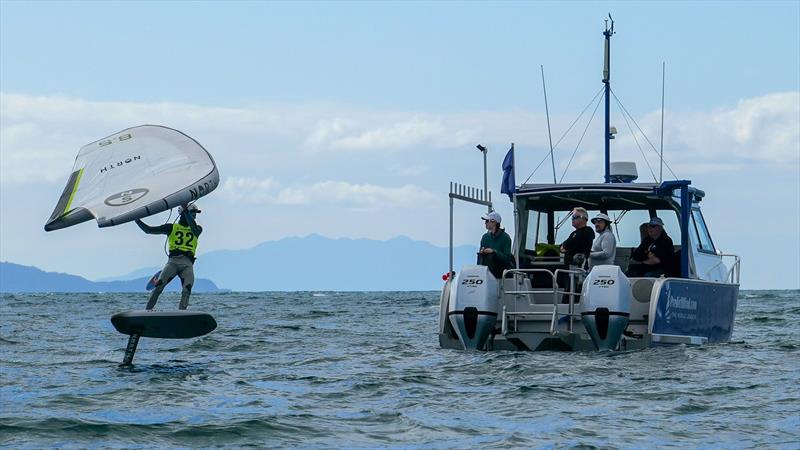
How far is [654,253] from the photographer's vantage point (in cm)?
1731

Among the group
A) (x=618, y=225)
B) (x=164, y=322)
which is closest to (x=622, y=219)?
(x=618, y=225)

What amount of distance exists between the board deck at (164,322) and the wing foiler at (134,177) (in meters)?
2.37

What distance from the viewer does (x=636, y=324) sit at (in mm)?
16422

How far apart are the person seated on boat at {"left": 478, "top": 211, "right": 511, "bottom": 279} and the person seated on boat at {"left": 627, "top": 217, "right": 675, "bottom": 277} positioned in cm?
206

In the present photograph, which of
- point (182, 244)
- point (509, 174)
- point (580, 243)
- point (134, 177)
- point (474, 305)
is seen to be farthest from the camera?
point (134, 177)

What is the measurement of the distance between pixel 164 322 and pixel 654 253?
694cm

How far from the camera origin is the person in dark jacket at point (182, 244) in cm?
1744

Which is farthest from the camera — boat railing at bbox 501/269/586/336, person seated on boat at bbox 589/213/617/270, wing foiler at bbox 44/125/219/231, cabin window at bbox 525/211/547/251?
cabin window at bbox 525/211/547/251

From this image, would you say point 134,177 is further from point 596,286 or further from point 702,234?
point 702,234

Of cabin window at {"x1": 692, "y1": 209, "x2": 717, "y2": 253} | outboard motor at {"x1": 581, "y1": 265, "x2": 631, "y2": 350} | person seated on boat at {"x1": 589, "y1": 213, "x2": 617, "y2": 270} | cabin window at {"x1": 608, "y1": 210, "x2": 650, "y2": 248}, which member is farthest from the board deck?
cabin window at {"x1": 692, "y1": 209, "x2": 717, "y2": 253}

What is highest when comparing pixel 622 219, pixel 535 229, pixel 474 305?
pixel 622 219

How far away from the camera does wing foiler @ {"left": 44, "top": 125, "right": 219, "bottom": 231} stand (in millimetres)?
17766

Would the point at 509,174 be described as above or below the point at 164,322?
above

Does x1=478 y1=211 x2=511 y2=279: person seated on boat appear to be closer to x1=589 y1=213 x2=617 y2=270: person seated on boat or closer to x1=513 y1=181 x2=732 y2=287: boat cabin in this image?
x1=513 y1=181 x2=732 y2=287: boat cabin
